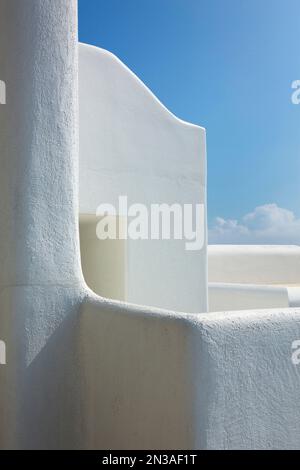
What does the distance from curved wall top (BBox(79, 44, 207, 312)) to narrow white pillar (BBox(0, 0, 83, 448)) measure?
2.40 metres

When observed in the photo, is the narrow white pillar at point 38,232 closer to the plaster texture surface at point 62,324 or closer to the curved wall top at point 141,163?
the plaster texture surface at point 62,324

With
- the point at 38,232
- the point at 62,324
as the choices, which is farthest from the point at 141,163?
the point at 62,324

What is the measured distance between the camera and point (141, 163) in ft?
25.4

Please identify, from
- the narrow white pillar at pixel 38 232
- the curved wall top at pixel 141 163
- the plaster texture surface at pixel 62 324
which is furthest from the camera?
the curved wall top at pixel 141 163

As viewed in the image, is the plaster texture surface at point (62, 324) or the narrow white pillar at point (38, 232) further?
the narrow white pillar at point (38, 232)

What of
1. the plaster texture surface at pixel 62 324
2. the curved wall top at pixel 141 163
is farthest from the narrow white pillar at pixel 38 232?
→ the curved wall top at pixel 141 163

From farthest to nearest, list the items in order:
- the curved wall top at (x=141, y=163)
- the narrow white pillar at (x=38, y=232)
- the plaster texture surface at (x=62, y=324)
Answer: the curved wall top at (x=141, y=163) < the narrow white pillar at (x=38, y=232) < the plaster texture surface at (x=62, y=324)

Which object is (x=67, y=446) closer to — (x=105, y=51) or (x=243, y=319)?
(x=243, y=319)

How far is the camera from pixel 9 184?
4398 mm

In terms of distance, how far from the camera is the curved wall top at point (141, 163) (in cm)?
713

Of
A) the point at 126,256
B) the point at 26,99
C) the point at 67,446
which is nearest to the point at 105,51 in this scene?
the point at 126,256

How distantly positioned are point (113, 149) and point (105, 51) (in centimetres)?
130

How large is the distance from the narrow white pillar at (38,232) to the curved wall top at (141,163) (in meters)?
2.40

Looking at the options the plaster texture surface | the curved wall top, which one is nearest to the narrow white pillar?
the plaster texture surface
